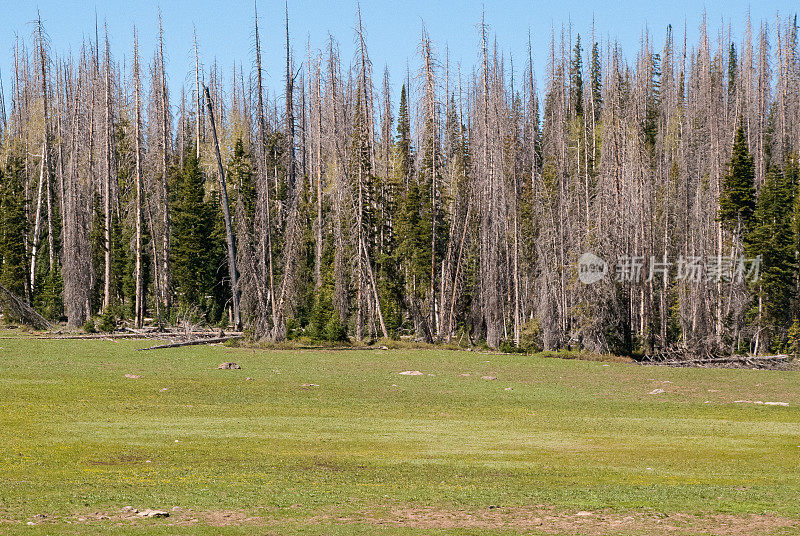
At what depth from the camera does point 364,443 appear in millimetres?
18906

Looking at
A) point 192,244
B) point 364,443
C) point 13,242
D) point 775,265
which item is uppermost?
point 13,242

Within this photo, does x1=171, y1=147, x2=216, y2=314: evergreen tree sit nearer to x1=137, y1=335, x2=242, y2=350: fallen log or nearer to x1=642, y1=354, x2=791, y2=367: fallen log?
x1=137, y1=335, x2=242, y2=350: fallen log

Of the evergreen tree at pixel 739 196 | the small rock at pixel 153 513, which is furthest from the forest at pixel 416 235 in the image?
the small rock at pixel 153 513

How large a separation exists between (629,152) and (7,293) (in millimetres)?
36911

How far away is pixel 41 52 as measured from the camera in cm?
5547

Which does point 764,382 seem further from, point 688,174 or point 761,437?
point 688,174

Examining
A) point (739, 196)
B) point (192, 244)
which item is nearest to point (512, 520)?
point (739, 196)

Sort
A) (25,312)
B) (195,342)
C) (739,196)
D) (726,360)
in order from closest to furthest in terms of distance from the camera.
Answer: (195,342) → (726,360) → (25,312) → (739,196)

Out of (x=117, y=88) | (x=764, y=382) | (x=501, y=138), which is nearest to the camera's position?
(x=764, y=382)

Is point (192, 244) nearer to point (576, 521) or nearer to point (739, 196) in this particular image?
point (739, 196)

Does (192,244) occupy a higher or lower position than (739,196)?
lower

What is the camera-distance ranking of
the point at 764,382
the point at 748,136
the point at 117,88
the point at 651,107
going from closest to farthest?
the point at 764,382 < the point at 748,136 < the point at 117,88 < the point at 651,107

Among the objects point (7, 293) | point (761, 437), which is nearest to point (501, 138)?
point (7, 293)

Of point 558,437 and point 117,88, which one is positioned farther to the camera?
point 117,88
